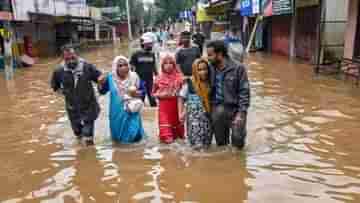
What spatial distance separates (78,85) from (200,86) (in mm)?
1772

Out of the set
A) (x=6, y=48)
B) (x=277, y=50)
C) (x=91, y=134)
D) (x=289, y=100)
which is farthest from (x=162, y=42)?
(x=91, y=134)

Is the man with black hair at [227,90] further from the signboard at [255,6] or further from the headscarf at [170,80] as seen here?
the signboard at [255,6]

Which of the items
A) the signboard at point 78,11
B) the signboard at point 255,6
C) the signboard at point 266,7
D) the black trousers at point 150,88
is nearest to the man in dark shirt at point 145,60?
the black trousers at point 150,88

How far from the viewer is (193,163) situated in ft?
17.8

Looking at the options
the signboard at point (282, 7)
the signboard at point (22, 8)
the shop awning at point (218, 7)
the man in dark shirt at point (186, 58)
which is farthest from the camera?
the shop awning at point (218, 7)

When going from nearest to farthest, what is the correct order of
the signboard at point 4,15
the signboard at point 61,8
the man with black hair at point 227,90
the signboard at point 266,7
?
the man with black hair at point 227,90
the signboard at point 4,15
the signboard at point 266,7
the signboard at point 61,8

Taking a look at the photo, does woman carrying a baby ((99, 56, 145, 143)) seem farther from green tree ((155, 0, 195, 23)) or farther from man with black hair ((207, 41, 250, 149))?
green tree ((155, 0, 195, 23))

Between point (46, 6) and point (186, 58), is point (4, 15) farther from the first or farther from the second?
point (186, 58)

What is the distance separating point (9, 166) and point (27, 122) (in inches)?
113

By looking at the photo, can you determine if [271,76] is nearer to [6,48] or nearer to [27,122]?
[27,122]

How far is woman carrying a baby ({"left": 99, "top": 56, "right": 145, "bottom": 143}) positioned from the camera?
5789mm

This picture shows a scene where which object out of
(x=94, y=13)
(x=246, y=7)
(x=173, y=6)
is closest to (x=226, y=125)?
(x=246, y=7)

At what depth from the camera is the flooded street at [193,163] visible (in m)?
4.52

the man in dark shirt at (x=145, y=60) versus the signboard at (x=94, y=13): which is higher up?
the signboard at (x=94, y=13)
